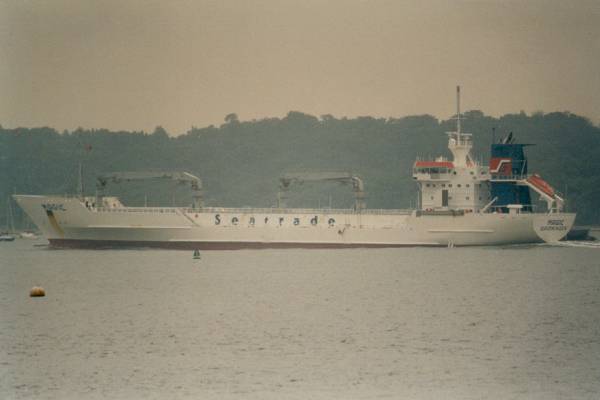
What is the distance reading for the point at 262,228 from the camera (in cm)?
4072

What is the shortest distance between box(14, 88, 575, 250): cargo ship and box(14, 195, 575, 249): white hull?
3 centimetres

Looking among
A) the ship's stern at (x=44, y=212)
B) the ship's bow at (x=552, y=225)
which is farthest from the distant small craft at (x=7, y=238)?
the ship's bow at (x=552, y=225)

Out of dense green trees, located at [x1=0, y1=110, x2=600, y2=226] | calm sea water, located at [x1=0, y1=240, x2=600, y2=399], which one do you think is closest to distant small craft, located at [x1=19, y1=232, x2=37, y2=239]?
dense green trees, located at [x1=0, y1=110, x2=600, y2=226]

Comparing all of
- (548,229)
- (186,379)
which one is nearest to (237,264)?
(548,229)

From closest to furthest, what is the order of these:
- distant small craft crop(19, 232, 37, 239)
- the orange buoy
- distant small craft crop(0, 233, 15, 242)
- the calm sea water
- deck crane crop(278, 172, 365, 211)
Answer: the calm sea water → the orange buoy → deck crane crop(278, 172, 365, 211) → distant small craft crop(0, 233, 15, 242) → distant small craft crop(19, 232, 37, 239)

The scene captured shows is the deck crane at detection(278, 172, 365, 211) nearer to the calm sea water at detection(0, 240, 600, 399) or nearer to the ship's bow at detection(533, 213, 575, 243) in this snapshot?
the ship's bow at detection(533, 213, 575, 243)

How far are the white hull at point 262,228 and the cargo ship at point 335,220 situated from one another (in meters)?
0.03

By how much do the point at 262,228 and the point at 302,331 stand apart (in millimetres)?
20457

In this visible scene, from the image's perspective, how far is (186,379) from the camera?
1641 cm

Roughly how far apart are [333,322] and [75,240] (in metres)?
21.2

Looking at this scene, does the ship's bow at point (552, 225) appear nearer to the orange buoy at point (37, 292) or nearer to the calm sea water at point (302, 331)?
the calm sea water at point (302, 331)

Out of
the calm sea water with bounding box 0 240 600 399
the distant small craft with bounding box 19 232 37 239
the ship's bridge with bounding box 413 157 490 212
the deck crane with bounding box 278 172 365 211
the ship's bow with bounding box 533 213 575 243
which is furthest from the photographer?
the distant small craft with bounding box 19 232 37 239

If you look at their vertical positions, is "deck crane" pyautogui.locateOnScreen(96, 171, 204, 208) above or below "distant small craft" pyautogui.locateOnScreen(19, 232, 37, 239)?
above

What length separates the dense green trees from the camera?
4462 cm
